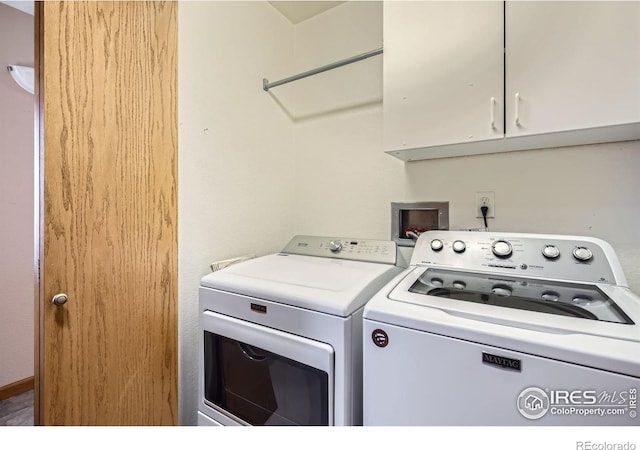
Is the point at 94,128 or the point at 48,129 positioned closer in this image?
the point at 48,129

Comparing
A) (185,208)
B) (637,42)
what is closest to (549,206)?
(637,42)

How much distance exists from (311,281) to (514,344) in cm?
64

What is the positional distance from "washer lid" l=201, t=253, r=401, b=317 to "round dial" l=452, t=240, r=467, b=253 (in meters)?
0.25

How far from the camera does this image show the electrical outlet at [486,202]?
4.41 ft

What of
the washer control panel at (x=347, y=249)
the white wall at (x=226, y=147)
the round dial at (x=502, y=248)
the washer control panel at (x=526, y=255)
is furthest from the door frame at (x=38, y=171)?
the round dial at (x=502, y=248)

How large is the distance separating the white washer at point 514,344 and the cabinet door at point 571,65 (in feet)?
1.40

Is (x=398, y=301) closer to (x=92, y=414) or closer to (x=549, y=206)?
(x=549, y=206)

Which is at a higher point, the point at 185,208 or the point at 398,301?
the point at 185,208

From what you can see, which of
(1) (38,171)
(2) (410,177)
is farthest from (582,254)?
(1) (38,171)

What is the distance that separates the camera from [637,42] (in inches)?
33.4

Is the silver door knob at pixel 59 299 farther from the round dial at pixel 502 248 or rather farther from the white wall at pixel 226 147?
the round dial at pixel 502 248

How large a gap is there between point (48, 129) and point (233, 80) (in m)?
0.90

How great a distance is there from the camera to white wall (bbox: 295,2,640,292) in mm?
1131

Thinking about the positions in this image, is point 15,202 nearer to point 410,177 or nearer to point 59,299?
point 59,299
